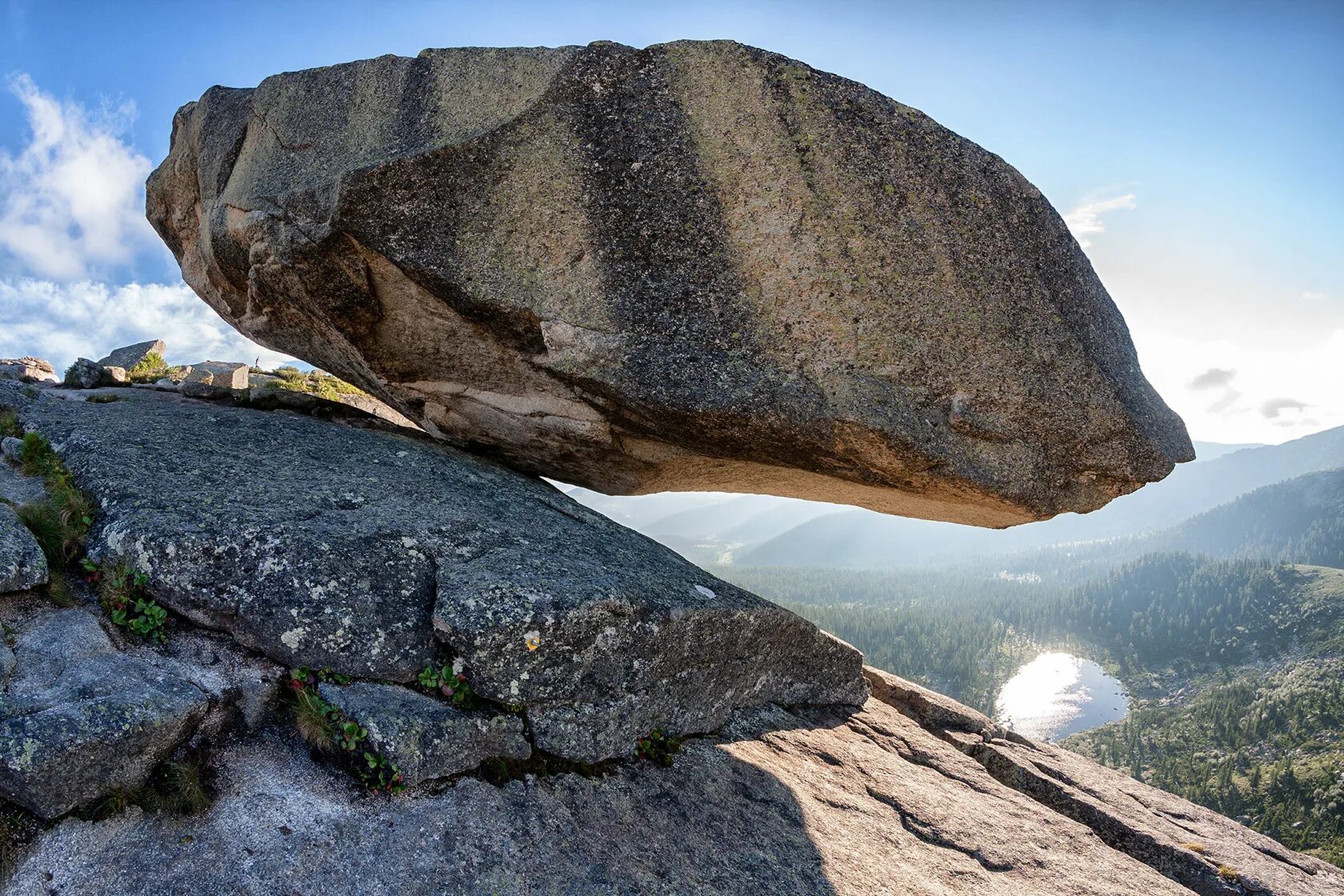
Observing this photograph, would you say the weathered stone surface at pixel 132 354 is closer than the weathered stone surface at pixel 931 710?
No

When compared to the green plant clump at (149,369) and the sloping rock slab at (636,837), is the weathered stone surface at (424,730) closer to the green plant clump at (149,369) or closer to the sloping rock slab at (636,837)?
the sloping rock slab at (636,837)

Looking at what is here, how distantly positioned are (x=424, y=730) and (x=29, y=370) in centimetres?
2363

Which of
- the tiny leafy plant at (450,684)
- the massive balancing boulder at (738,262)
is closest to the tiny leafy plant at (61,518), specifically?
the tiny leafy plant at (450,684)

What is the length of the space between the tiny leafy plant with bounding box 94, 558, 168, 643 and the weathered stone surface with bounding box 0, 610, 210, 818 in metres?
0.30

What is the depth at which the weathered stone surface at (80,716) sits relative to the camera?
6.65m

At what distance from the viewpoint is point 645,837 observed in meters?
8.75

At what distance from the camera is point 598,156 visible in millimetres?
12539

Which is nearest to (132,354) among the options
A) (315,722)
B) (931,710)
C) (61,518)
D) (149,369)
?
(149,369)

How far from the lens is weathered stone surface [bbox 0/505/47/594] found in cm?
851

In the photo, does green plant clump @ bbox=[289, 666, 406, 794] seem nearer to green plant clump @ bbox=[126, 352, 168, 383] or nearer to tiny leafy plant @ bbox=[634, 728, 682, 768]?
tiny leafy plant @ bbox=[634, 728, 682, 768]

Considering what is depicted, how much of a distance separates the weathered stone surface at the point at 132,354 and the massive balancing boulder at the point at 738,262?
652 inches

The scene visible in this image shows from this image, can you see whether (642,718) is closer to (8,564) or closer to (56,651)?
(56,651)

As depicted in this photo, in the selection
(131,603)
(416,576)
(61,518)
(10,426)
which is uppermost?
(10,426)

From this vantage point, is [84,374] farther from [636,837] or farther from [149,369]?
[636,837]
